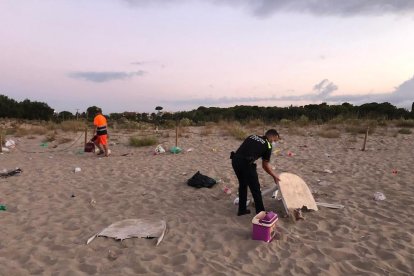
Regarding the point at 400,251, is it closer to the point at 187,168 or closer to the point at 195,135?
the point at 187,168

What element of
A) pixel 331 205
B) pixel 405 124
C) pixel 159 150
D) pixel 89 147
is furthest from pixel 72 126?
pixel 405 124

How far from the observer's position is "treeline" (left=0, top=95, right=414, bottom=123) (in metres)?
28.3

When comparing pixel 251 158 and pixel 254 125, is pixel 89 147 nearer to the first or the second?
pixel 251 158

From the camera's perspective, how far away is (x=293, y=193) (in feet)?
18.6

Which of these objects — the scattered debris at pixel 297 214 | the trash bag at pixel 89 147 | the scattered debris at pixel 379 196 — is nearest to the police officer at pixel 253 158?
the scattered debris at pixel 297 214

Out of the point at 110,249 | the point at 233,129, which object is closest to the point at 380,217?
the point at 110,249

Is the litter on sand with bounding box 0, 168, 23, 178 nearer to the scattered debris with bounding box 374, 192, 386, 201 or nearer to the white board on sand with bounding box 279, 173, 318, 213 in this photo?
the white board on sand with bounding box 279, 173, 318, 213

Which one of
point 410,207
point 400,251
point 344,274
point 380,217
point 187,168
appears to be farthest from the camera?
point 187,168

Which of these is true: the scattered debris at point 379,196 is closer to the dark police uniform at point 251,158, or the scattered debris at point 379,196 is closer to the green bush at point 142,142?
the dark police uniform at point 251,158

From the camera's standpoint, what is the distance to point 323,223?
17.6ft

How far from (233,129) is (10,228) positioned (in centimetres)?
1111

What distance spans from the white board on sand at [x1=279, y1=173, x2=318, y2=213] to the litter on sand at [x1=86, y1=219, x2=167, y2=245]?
1.81m

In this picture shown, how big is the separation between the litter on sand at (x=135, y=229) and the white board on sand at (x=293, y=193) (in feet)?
5.95

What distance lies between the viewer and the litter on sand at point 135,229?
4.99 meters
